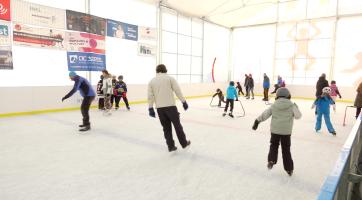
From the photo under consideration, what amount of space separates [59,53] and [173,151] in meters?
8.02

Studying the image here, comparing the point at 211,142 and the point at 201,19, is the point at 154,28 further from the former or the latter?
the point at 211,142

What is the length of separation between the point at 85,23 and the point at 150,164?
27.1 feet

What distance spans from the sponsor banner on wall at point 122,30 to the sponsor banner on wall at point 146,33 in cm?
26

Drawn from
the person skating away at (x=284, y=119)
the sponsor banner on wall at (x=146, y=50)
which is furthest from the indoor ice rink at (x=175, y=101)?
the sponsor banner on wall at (x=146, y=50)

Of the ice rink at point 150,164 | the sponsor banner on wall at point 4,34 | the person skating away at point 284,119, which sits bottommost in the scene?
the ice rink at point 150,164

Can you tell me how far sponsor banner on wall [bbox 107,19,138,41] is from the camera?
1146 centimetres

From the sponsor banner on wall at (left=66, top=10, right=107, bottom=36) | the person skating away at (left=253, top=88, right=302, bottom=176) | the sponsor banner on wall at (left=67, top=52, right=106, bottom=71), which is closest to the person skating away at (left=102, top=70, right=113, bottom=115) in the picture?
the sponsor banner on wall at (left=67, top=52, right=106, bottom=71)

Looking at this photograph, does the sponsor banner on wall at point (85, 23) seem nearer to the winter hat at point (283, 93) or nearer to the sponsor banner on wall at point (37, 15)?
the sponsor banner on wall at point (37, 15)

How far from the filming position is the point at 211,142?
5250 millimetres

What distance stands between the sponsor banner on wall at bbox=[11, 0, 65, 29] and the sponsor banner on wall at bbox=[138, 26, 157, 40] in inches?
162

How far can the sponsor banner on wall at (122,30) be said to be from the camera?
37.6ft

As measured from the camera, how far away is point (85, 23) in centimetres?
1025

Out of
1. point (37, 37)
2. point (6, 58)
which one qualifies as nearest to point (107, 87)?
point (37, 37)

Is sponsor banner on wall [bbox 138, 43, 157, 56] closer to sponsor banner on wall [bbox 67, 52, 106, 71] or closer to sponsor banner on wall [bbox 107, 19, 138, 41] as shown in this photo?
sponsor banner on wall [bbox 107, 19, 138, 41]
